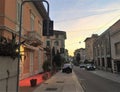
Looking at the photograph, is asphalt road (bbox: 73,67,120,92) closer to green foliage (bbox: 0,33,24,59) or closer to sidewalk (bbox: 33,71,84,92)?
sidewalk (bbox: 33,71,84,92)

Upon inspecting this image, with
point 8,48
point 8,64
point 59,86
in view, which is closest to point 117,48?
point 59,86

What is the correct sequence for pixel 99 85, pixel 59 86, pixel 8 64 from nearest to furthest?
pixel 8 64
pixel 59 86
pixel 99 85

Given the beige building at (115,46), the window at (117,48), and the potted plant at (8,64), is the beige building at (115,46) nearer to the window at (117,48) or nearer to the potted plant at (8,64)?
the window at (117,48)

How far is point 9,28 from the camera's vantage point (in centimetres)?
1862

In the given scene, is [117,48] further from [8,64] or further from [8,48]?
[8,48]

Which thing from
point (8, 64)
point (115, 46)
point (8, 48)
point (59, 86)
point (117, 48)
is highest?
point (115, 46)

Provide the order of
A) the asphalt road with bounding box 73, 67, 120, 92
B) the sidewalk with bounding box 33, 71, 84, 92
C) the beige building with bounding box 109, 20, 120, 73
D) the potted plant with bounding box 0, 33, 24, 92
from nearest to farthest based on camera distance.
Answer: the potted plant with bounding box 0, 33, 24, 92
the sidewalk with bounding box 33, 71, 84, 92
the asphalt road with bounding box 73, 67, 120, 92
the beige building with bounding box 109, 20, 120, 73

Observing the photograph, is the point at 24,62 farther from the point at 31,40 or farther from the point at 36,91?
the point at 36,91

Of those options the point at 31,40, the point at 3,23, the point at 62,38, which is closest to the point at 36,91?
the point at 3,23

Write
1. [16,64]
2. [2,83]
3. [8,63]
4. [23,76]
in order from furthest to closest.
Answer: [23,76]
[16,64]
[8,63]
[2,83]

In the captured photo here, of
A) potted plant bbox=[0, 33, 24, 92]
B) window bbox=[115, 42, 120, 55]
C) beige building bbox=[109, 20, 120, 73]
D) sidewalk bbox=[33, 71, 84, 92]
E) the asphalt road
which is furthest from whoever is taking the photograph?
Result: window bbox=[115, 42, 120, 55]

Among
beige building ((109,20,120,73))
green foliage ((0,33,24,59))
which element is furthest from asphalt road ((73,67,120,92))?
beige building ((109,20,120,73))

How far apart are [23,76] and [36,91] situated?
372 inches

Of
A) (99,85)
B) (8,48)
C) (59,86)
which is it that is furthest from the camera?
(99,85)
